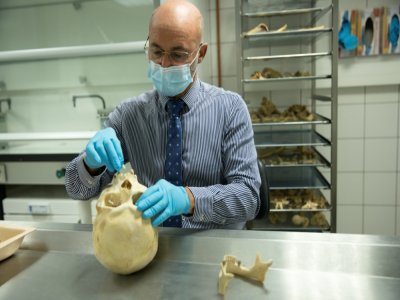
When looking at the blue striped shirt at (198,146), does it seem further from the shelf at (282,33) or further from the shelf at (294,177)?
the shelf at (294,177)

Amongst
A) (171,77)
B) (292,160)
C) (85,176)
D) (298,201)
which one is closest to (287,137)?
(292,160)

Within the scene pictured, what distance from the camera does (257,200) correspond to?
1.14 metres

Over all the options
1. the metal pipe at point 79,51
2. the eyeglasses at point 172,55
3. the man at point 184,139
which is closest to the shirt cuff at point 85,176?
the man at point 184,139

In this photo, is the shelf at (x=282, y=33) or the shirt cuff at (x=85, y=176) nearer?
the shirt cuff at (x=85, y=176)

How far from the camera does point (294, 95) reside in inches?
94.5

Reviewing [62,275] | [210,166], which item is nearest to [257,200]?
[210,166]

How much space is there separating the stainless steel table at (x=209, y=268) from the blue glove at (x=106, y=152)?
0.20 m

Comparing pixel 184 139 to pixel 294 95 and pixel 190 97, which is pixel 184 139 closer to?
pixel 190 97

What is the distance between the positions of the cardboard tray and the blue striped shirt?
22cm

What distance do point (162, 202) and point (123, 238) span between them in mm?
125

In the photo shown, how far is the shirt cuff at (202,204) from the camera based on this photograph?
99 cm

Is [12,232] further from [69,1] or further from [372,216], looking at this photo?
[372,216]

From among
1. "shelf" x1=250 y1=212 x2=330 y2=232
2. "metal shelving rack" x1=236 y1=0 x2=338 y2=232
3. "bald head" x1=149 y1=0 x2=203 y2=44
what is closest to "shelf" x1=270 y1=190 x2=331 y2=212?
"metal shelving rack" x1=236 y1=0 x2=338 y2=232

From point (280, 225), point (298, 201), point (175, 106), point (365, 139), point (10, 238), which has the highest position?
point (175, 106)
